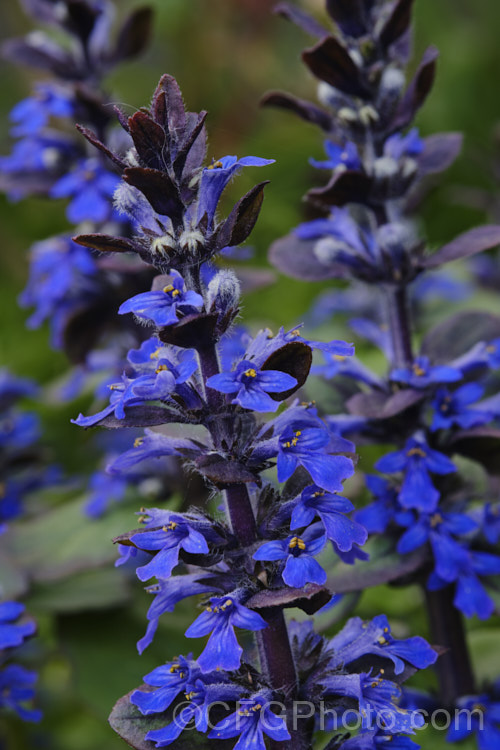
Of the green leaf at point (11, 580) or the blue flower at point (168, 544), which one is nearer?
the blue flower at point (168, 544)

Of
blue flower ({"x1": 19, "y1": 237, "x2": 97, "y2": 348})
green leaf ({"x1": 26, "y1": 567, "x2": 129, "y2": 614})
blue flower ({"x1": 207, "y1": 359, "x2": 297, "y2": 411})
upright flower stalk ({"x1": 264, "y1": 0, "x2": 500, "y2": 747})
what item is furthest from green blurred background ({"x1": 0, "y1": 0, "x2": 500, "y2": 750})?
blue flower ({"x1": 207, "y1": 359, "x2": 297, "y2": 411})

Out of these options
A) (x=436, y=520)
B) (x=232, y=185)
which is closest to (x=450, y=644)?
(x=436, y=520)

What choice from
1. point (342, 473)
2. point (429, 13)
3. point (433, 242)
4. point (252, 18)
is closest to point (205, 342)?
point (342, 473)

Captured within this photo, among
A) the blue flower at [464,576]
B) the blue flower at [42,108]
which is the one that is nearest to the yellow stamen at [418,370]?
the blue flower at [464,576]

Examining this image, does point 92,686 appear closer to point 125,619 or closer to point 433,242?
point 125,619

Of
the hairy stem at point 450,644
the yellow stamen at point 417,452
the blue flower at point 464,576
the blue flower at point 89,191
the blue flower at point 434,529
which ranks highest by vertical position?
the blue flower at point 89,191

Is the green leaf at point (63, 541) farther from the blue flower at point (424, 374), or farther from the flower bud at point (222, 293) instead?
the flower bud at point (222, 293)

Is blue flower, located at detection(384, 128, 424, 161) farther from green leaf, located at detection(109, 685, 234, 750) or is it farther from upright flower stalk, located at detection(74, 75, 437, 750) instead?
green leaf, located at detection(109, 685, 234, 750)
